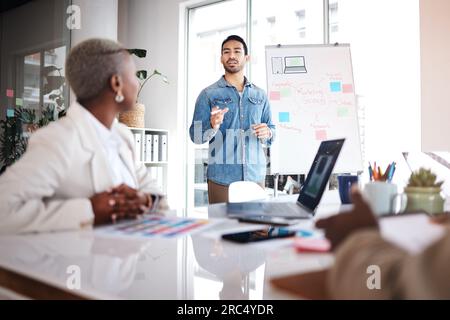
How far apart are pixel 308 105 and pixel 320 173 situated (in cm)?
163

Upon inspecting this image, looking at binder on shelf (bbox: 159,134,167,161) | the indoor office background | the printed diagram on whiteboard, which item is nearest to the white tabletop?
the printed diagram on whiteboard

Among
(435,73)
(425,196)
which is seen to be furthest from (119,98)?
(435,73)

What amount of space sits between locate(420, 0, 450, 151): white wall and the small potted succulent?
241 centimetres

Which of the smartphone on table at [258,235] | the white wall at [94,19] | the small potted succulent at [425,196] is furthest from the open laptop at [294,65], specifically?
the white wall at [94,19]

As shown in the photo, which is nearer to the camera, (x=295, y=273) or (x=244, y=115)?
(x=295, y=273)

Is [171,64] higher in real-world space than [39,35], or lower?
lower

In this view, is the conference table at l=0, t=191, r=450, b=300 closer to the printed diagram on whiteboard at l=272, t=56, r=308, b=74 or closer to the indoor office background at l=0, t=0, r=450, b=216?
the printed diagram on whiteboard at l=272, t=56, r=308, b=74

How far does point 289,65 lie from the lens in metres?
3.04

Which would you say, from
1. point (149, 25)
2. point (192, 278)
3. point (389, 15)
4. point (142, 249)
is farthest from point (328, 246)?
point (149, 25)

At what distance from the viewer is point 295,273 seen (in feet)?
2.15

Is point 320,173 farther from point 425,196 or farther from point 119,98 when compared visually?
point 119,98

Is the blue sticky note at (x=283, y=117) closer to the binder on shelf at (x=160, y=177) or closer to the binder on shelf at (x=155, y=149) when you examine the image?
the binder on shelf at (x=155, y=149)
